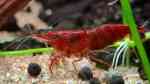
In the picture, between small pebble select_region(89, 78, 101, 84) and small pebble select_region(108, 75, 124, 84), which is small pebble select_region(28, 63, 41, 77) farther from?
small pebble select_region(108, 75, 124, 84)

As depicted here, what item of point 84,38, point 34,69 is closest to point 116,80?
point 84,38

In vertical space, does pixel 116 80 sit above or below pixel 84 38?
below

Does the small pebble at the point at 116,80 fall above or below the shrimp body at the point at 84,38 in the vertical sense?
below

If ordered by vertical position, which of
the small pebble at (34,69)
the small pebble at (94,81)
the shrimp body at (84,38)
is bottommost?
the small pebble at (94,81)

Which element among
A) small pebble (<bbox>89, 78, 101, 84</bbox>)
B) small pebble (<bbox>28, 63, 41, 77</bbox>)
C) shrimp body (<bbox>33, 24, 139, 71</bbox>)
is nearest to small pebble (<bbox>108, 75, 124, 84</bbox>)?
small pebble (<bbox>89, 78, 101, 84</bbox>)

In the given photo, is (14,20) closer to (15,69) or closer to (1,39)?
(1,39)

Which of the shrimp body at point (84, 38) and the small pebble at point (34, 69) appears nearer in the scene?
the shrimp body at point (84, 38)

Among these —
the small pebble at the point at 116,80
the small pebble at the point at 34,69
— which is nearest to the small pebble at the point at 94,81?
the small pebble at the point at 116,80

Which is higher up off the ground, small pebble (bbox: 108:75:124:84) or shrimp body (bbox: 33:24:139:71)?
shrimp body (bbox: 33:24:139:71)

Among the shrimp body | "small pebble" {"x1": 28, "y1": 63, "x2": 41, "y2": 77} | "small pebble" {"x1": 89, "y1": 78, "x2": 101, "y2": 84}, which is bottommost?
"small pebble" {"x1": 89, "y1": 78, "x2": 101, "y2": 84}

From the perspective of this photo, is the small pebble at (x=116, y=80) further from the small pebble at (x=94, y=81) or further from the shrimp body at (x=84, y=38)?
the shrimp body at (x=84, y=38)

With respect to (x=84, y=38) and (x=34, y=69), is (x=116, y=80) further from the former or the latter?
(x=34, y=69)
